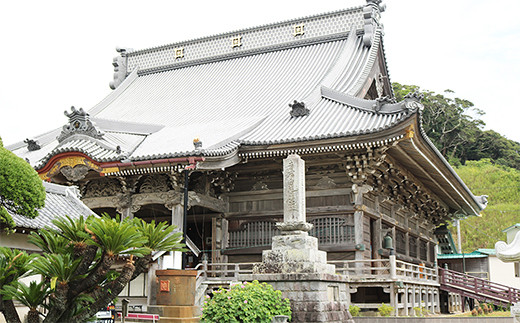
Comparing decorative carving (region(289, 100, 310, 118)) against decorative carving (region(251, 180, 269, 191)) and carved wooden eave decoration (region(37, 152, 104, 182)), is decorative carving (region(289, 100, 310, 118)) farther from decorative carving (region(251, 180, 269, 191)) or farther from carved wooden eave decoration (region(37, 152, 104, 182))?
carved wooden eave decoration (region(37, 152, 104, 182))

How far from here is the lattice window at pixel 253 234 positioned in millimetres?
18656

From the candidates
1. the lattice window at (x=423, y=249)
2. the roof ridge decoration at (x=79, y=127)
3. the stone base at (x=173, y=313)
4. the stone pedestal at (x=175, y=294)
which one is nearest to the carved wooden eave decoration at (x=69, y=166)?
the roof ridge decoration at (x=79, y=127)

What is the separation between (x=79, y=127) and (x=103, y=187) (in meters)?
2.33

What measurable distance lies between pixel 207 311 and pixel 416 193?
15.2m

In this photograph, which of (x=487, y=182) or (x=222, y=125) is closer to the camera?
(x=222, y=125)

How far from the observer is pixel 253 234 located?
62.3 ft

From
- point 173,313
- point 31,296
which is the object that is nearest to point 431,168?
point 173,313

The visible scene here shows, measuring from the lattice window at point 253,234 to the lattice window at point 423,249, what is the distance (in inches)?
438

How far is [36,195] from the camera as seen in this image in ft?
32.5

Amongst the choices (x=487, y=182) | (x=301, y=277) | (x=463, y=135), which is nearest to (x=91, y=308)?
(x=301, y=277)

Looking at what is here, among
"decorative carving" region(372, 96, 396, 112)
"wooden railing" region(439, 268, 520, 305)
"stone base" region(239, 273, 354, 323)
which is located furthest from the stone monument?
"wooden railing" region(439, 268, 520, 305)

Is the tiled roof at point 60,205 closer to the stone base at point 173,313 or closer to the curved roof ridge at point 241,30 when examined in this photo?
the stone base at point 173,313

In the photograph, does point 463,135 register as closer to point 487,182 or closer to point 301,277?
point 487,182

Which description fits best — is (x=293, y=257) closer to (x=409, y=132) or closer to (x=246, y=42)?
(x=409, y=132)
